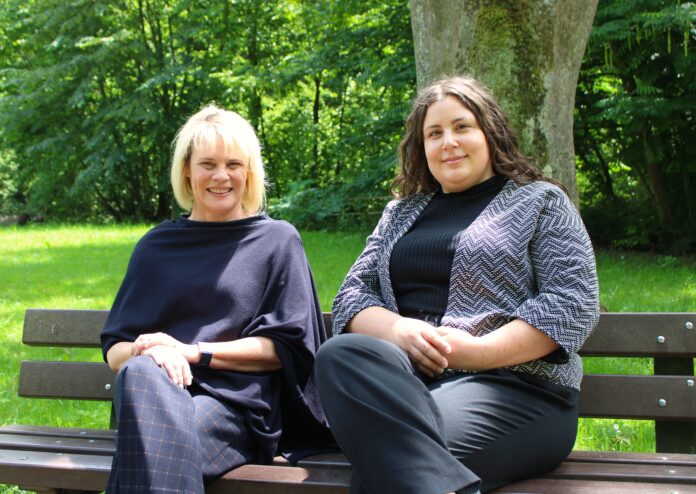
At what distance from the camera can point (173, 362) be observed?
2.73 m

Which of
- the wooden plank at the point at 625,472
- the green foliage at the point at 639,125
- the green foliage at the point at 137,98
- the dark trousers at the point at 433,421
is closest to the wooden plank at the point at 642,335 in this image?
the dark trousers at the point at 433,421

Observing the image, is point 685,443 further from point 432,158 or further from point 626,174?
point 626,174

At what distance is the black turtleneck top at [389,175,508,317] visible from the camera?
2.98 metres

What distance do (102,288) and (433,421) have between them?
7.00 m

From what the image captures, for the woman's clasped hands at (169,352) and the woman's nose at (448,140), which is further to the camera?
the woman's nose at (448,140)

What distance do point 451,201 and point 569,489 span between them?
1164mm

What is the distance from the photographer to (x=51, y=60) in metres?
23.8

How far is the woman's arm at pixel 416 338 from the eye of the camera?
2.69 meters

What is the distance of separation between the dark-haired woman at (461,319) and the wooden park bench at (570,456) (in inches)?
9.5

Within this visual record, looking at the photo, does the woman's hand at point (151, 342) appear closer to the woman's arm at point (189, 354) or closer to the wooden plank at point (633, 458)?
the woman's arm at point (189, 354)

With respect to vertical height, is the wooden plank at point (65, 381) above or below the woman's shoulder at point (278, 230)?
below

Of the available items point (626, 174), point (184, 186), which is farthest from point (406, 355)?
point (626, 174)

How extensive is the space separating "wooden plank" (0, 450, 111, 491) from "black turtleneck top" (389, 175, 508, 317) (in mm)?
1169

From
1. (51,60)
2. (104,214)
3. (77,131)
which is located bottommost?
(104,214)
